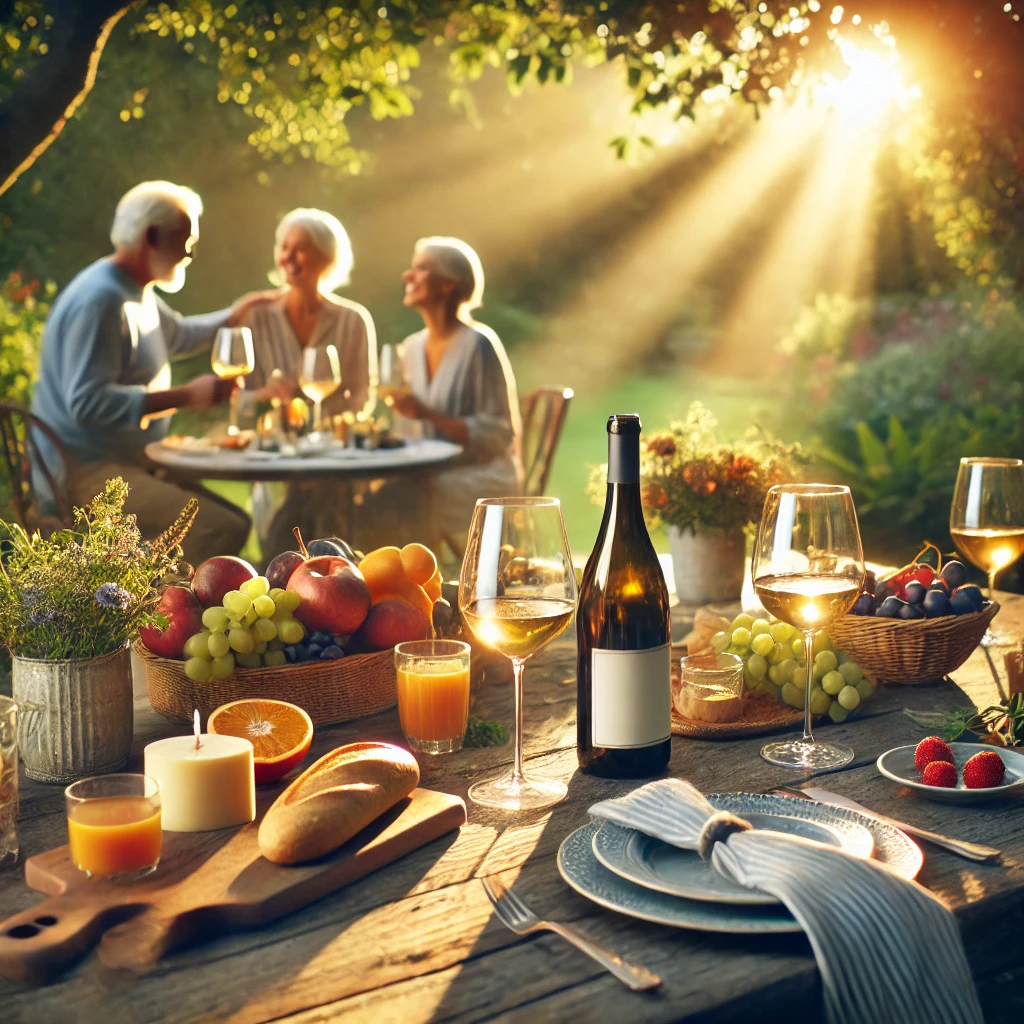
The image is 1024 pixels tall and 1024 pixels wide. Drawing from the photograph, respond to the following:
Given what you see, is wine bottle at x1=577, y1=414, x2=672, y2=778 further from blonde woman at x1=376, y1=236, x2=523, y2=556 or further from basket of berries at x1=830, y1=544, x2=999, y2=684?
blonde woman at x1=376, y1=236, x2=523, y2=556

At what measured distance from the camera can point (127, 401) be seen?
14.6 feet

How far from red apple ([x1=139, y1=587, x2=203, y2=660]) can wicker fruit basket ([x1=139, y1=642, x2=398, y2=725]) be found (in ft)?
0.06

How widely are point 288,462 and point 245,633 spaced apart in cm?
267

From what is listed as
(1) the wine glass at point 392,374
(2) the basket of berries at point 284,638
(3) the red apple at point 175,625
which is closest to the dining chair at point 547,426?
(1) the wine glass at point 392,374

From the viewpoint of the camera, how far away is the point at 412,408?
496 cm

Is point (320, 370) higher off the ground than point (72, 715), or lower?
higher

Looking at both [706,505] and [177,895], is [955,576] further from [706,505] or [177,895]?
[177,895]

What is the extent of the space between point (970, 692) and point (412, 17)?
360 cm

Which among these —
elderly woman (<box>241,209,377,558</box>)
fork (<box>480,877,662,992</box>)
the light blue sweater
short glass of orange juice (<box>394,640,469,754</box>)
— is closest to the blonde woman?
elderly woman (<box>241,209,377,558</box>)

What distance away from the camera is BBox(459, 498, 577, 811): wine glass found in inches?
53.7

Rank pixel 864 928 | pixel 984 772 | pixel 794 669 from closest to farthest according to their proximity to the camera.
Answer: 1. pixel 864 928
2. pixel 984 772
3. pixel 794 669

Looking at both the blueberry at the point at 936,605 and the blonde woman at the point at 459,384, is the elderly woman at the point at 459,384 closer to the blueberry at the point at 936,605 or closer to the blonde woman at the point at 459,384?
the blonde woman at the point at 459,384

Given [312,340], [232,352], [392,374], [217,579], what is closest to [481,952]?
[217,579]

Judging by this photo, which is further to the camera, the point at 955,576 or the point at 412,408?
the point at 412,408
